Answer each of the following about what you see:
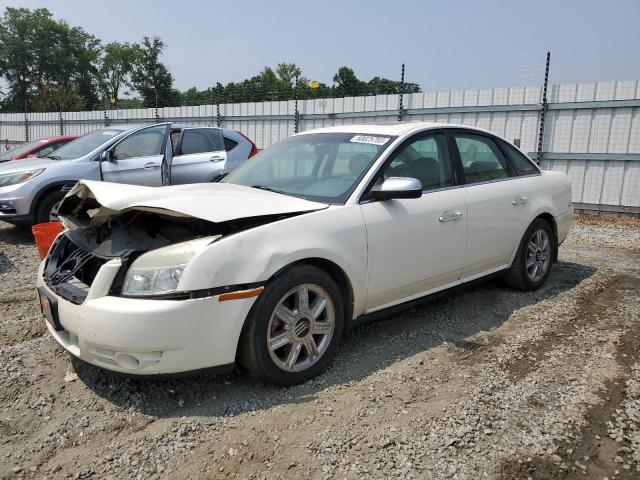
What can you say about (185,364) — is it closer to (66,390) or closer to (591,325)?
(66,390)

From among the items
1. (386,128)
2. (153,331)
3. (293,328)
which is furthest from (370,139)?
(153,331)

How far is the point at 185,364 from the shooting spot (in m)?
2.68

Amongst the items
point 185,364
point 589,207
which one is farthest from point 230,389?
point 589,207

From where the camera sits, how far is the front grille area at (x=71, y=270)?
293 centimetres

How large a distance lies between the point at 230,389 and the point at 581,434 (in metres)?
1.93

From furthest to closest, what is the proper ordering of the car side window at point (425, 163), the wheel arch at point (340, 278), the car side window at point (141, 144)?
the car side window at point (141, 144)
the car side window at point (425, 163)
the wheel arch at point (340, 278)

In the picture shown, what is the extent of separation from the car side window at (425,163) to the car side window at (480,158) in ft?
0.74

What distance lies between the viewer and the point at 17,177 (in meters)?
6.76

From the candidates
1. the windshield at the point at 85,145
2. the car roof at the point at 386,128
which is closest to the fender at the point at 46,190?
the windshield at the point at 85,145

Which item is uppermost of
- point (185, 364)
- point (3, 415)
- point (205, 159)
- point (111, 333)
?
point (205, 159)

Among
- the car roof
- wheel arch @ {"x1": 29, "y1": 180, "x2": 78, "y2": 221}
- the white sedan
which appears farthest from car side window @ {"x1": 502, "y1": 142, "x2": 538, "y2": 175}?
wheel arch @ {"x1": 29, "y1": 180, "x2": 78, "y2": 221}

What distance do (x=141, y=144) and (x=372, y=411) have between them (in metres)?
6.14

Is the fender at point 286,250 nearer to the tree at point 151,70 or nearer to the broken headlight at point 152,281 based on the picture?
the broken headlight at point 152,281

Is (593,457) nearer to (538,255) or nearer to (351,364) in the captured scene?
(351,364)
